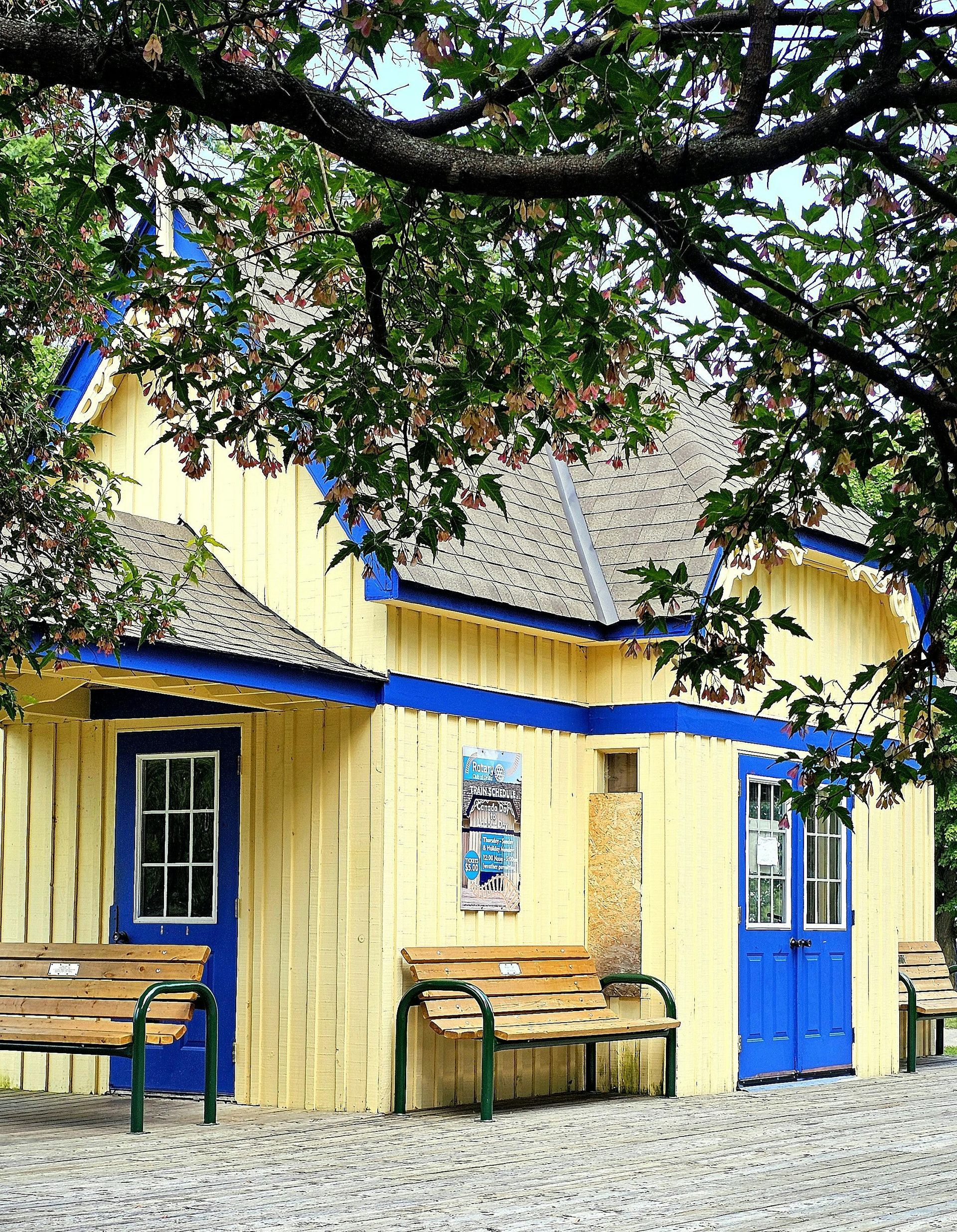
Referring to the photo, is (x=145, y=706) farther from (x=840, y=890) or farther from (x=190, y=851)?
(x=840, y=890)

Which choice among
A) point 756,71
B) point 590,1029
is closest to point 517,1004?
point 590,1029

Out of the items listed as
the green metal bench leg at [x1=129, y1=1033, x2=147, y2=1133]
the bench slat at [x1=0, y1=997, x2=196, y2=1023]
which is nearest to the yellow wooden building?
the bench slat at [x1=0, y1=997, x2=196, y2=1023]

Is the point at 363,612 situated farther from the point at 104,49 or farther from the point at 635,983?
the point at 104,49

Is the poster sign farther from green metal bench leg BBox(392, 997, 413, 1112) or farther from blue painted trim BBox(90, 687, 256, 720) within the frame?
blue painted trim BBox(90, 687, 256, 720)

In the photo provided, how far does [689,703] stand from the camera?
497 inches

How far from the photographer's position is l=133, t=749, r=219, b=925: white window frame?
1178 cm

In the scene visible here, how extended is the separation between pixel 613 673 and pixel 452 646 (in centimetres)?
165

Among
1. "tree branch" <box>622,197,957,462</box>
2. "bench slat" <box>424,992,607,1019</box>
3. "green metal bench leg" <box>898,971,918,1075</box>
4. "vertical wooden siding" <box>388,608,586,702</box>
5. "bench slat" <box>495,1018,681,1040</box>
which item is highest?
"tree branch" <box>622,197,957,462</box>

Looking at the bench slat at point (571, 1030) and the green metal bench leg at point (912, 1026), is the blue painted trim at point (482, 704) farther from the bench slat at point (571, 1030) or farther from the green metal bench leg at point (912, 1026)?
the green metal bench leg at point (912, 1026)

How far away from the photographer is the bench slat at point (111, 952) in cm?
1077

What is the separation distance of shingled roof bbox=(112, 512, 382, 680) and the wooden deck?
108 inches

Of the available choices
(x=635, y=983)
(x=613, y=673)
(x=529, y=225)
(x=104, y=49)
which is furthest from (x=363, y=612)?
(x=104, y=49)

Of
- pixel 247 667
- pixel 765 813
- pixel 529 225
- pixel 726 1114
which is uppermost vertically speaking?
pixel 529 225

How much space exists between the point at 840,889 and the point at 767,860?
1259mm
